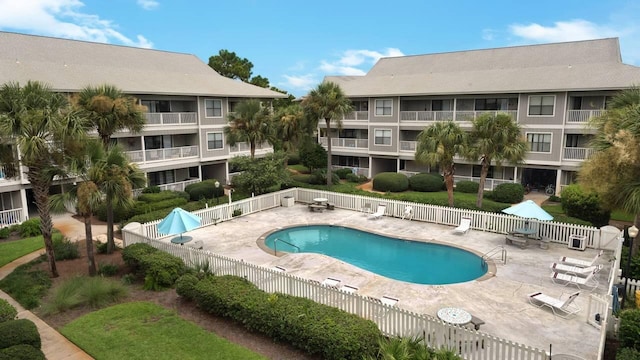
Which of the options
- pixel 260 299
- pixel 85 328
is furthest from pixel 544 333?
pixel 85 328

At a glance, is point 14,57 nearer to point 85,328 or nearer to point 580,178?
point 85,328

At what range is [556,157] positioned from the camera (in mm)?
29828

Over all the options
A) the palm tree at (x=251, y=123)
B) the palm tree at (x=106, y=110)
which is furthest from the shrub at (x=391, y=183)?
the palm tree at (x=106, y=110)

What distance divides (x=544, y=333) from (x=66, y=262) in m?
17.8

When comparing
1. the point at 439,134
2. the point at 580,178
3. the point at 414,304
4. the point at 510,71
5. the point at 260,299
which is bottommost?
the point at 414,304

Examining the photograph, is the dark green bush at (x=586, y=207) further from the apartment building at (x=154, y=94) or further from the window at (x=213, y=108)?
the window at (x=213, y=108)

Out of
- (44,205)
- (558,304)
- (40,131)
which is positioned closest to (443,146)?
(558,304)

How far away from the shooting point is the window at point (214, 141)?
33.9 m

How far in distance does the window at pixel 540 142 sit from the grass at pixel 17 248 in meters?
31.3

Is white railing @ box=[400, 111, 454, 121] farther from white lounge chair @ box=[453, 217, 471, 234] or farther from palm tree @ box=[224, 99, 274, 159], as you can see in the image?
white lounge chair @ box=[453, 217, 471, 234]

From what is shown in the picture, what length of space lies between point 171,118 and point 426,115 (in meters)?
→ 20.6

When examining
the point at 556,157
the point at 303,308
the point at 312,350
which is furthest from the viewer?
the point at 556,157

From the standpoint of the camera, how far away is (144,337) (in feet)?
36.1

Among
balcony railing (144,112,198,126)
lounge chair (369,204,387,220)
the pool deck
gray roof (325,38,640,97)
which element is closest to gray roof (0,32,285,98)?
balcony railing (144,112,198,126)
